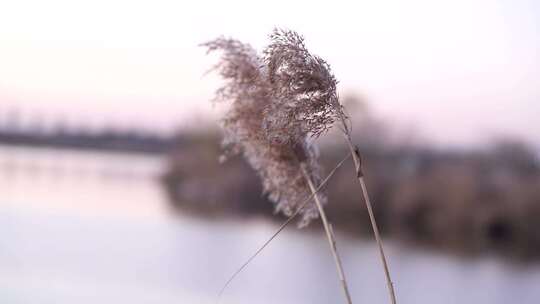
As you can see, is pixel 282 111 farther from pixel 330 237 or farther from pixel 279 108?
Result: pixel 330 237

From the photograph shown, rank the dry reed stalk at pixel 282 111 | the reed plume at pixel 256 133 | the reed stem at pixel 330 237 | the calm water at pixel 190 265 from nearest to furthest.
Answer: the dry reed stalk at pixel 282 111 < the reed stem at pixel 330 237 < the reed plume at pixel 256 133 < the calm water at pixel 190 265

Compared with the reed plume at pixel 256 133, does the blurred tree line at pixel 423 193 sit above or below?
below

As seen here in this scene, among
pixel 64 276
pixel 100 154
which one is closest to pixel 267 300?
pixel 64 276

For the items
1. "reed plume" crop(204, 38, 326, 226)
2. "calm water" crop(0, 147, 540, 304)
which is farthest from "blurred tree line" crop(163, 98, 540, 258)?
"reed plume" crop(204, 38, 326, 226)

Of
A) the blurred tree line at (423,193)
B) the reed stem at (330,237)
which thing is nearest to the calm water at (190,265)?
the blurred tree line at (423,193)

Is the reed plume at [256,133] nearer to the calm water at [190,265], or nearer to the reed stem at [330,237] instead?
the reed stem at [330,237]

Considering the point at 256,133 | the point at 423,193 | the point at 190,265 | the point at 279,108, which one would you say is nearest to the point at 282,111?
the point at 279,108
